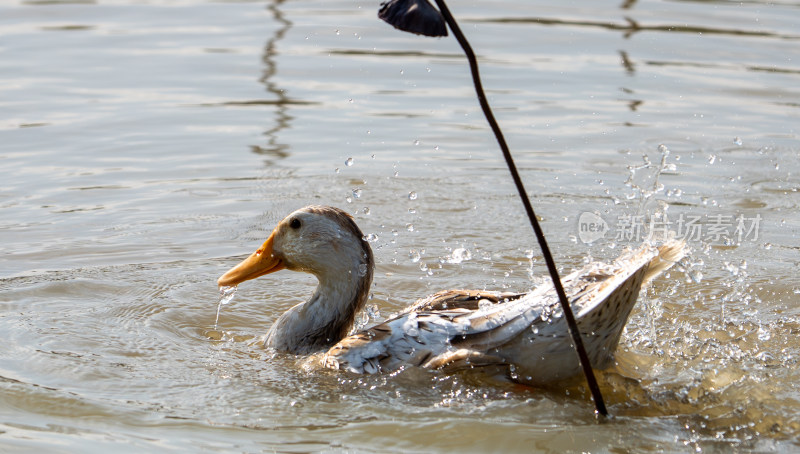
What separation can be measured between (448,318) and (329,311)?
0.94 metres

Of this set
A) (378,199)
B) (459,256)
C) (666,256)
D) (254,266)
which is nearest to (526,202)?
(666,256)

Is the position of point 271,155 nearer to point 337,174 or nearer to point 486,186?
point 337,174

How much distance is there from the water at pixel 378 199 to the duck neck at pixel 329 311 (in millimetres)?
208

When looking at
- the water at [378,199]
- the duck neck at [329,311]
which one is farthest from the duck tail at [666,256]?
the duck neck at [329,311]

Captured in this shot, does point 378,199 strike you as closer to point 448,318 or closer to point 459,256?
point 459,256

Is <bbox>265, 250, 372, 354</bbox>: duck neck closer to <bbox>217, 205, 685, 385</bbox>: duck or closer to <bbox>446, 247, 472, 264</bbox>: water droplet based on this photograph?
<bbox>217, 205, 685, 385</bbox>: duck

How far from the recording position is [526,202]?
3582 millimetres

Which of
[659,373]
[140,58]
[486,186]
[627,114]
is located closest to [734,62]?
[627,114]

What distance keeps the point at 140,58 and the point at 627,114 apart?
15.8 feet

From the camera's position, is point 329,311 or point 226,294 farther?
point 226,294

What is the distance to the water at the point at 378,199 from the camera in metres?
4.47

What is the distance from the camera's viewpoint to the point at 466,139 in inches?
358

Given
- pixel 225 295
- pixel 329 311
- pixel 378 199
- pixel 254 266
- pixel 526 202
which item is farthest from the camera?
pixel 378 199

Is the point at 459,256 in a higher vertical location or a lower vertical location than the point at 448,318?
lower
